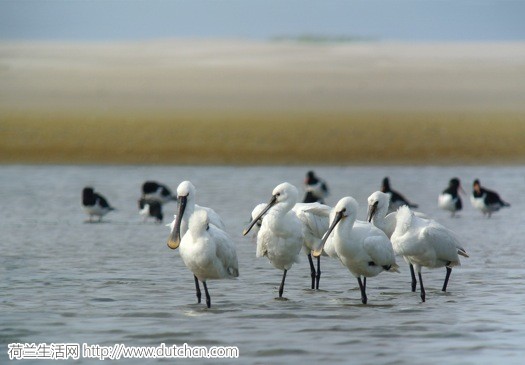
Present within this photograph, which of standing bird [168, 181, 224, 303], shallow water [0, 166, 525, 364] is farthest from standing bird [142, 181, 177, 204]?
standing bird [168, 181, 224, 303]

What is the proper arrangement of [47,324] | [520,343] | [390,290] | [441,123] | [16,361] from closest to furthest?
[16,361] → [520,343] → [47,324] → [390,290] → [441,123]

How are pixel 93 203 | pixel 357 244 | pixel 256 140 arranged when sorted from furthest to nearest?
pixel 256 140, pixel 93 203, pixel 357 244

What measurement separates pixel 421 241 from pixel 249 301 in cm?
192

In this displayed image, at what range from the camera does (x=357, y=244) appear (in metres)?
11.5

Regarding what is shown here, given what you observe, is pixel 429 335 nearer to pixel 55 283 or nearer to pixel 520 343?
pixel 520 343

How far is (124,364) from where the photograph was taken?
8.70m

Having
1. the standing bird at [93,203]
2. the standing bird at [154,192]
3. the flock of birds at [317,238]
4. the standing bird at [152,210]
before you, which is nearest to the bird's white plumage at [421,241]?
the flock of birds at [317,238]

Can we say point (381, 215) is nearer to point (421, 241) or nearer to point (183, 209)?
point (421, 241)

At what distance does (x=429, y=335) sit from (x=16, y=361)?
353 centimetres

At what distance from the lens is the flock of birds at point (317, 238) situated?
1123cm

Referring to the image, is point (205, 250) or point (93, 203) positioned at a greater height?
point (93, 203)

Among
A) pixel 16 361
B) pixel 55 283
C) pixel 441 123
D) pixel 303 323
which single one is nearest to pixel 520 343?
pixel 303 323

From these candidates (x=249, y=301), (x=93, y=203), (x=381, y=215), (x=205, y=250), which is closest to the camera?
(x=205, y=250)

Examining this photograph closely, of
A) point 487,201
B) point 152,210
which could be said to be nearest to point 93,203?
point 152,210
